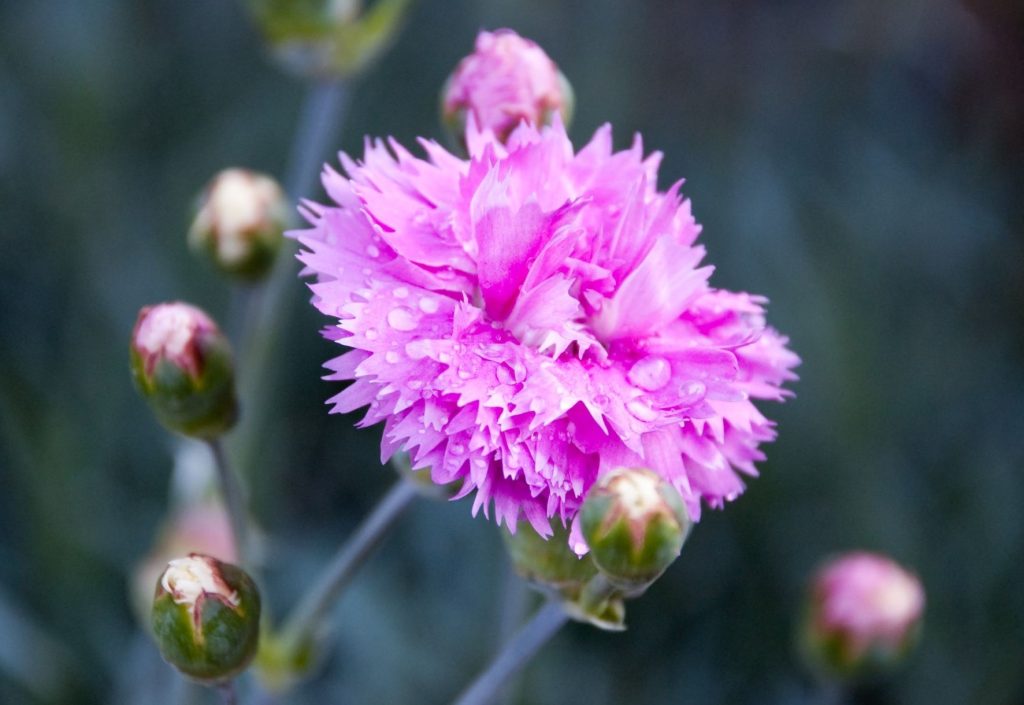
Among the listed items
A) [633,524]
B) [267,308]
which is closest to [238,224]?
[267,308]

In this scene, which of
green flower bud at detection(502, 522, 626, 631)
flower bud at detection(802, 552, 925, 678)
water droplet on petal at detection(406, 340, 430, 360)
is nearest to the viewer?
water droplet on petal at detection(406, 340, 430, 360)

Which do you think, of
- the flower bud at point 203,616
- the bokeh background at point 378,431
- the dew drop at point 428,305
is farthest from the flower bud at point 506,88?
the bokeh background at point 378,431

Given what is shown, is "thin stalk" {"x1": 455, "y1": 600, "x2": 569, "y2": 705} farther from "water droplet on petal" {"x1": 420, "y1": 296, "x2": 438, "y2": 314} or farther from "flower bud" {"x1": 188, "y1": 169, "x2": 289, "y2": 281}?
"flower bud" {"x1": 188, "y1": 169, "x2": 289, "y2": 281}

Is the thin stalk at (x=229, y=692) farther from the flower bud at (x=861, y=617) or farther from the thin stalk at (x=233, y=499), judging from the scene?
the flower bud at (x=861, y=617)

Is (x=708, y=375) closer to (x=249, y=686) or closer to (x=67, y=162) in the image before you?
(x=249, y=686)

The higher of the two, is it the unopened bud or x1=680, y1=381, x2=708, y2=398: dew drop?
x1=680, y1=381, x2=708, y2=398: dew drop

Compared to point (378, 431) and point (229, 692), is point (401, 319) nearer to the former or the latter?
point (229, 692)

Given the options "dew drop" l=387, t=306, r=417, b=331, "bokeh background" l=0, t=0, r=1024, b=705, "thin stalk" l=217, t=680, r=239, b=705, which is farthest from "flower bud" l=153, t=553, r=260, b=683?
"bokeh background" l=0, t=0, r=1024, b=705
